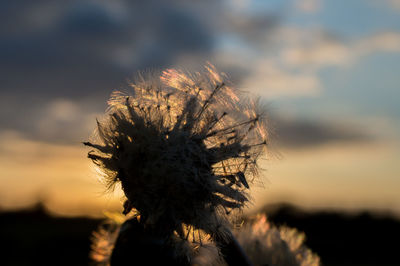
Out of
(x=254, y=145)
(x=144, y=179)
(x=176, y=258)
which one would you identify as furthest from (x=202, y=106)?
(x=176, y=258)

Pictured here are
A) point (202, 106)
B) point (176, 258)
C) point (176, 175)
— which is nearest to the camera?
point (176, 175)

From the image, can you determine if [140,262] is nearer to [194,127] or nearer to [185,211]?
[185,211]

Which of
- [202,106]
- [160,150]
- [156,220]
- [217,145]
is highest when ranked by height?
[202,106]

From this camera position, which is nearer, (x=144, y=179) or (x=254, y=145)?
(x=144, y=179)

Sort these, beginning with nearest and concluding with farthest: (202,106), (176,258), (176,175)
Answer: (176,175)
(176,258)
(202,106)

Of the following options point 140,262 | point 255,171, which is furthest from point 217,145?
point 140,262

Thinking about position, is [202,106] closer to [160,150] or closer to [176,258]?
[160,150]

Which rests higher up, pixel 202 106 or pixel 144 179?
pixel 202 106
